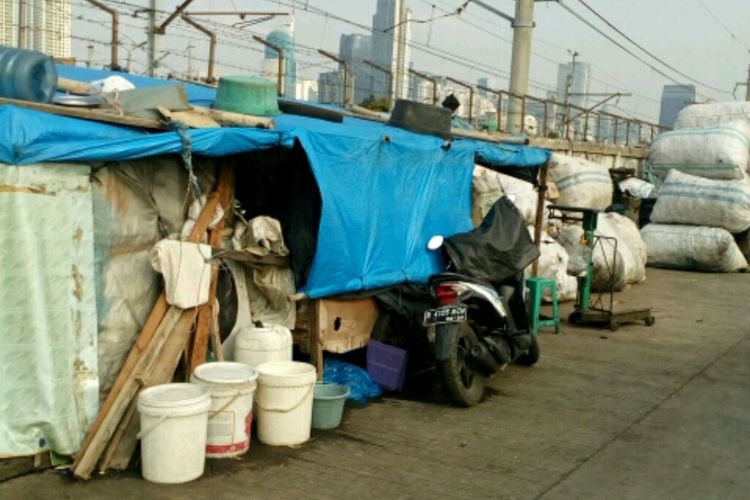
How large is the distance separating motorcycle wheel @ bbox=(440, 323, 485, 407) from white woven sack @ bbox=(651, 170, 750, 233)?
41.8 ft

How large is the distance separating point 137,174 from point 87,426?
169cm

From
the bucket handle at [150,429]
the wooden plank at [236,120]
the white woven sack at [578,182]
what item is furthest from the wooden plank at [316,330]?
the white woven sack at [578,182]

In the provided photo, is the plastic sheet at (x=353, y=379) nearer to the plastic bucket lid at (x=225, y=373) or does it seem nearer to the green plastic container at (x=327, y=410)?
the green plastic container at (x=327, y=410)

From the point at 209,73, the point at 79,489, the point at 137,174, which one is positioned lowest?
the point at 79,489

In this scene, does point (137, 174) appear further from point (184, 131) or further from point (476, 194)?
point (476, 194)

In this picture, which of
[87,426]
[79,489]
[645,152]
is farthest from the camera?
[645,152]

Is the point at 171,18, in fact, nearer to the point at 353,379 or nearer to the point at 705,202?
the point at 353,379

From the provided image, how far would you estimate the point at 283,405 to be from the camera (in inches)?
221

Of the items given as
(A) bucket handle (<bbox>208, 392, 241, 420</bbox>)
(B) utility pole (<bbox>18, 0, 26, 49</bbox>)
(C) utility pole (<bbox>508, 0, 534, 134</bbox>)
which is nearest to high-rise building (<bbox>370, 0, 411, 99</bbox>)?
(C) utility pole (<bbox>508, 0, 534, 134</bbox>)

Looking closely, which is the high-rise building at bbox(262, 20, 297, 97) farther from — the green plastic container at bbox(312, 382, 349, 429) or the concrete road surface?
the green plastic container at bbox(312, 382, 349, 429)

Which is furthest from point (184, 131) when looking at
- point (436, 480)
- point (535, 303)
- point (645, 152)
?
point (645, 152)

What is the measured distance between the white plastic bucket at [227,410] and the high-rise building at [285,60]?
9.28m

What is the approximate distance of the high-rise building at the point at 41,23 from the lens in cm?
1155

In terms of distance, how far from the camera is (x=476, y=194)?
9.20 m
